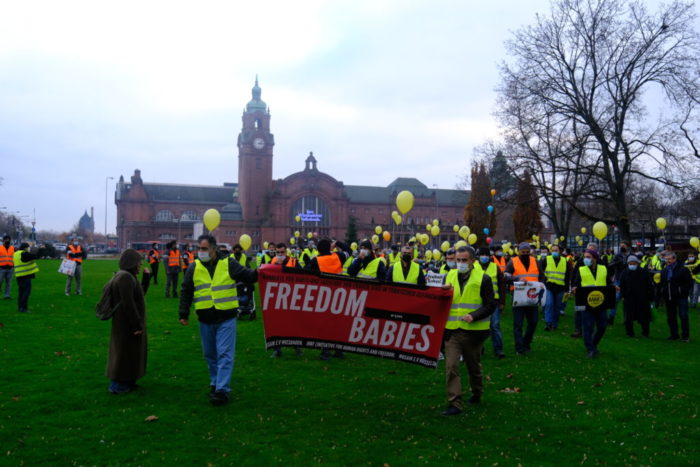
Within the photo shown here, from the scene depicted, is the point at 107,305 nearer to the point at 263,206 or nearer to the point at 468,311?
the point at 468,311

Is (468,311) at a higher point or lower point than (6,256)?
lower

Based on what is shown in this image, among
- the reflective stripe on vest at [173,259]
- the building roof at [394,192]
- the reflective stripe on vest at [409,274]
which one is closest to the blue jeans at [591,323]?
the reflective stripe on vest at [409,274]

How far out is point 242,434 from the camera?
248 inches

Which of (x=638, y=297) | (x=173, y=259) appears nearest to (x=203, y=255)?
(x=638, y=297)

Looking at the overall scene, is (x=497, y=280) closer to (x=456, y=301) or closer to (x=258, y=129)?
(x=456, y=301)

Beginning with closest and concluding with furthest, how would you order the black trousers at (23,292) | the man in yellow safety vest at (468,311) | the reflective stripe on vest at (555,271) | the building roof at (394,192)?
the man in yellow safety vest at (468,311) → the reflective stripe on vest at (555,271) → the black trousers at (23,292) → the building roof at (394,192)

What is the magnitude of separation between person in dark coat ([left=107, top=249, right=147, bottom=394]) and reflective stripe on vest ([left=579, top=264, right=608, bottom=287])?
7779 mm

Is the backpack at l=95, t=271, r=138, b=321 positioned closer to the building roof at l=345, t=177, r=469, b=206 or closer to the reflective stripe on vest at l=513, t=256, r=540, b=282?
the reflective stripe on vest at l=513, t=256, r=540, b=282

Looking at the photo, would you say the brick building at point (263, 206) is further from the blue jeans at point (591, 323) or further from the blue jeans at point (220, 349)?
the blue jeans at point (220, 349)

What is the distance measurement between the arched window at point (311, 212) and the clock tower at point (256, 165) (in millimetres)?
5648

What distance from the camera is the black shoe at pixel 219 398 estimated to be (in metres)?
7.32

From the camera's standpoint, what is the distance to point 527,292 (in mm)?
10594

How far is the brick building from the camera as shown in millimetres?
109750

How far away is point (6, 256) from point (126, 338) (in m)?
11.6
